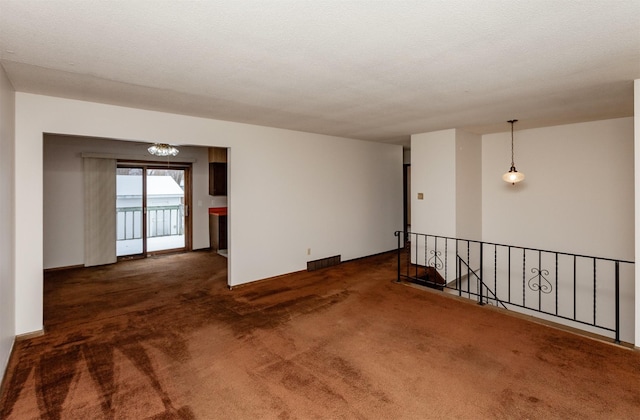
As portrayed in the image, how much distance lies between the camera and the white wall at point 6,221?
2.75 meters

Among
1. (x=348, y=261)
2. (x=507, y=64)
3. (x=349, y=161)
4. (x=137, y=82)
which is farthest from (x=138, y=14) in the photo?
(x=348, y=261)

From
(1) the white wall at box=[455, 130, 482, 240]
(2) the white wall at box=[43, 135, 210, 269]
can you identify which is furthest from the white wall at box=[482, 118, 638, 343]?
(2) the white wall at box=[43, 135, 210, 269]

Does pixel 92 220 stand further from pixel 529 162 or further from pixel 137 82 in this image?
pixel 529 162

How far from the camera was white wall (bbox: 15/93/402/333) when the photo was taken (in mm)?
3521

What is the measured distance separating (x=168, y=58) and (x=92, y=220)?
5260mm

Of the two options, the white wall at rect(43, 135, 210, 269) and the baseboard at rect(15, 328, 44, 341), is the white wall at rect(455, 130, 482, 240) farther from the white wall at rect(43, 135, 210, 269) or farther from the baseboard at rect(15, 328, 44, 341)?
the white wall at rect(43, 135, 210, 269)

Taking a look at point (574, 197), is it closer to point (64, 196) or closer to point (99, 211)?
point (99, 211)

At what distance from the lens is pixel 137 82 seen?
10.3 ft

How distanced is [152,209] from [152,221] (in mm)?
333

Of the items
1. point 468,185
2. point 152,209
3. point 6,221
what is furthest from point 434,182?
point 152,209

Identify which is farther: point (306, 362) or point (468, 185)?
point (468, 185)

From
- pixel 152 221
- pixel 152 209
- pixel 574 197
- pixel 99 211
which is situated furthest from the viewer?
pixel 152 221

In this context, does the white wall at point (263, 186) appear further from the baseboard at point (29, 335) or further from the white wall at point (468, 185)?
the white wall at point (468, 185)

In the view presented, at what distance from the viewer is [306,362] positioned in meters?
2.97
